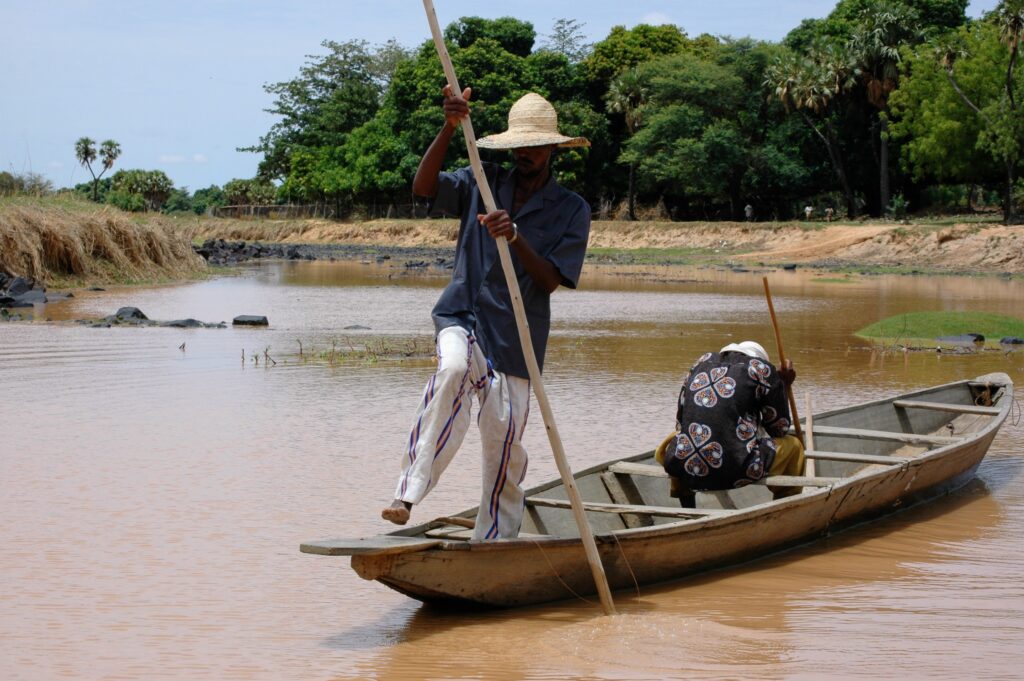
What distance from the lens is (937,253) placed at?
108 ft

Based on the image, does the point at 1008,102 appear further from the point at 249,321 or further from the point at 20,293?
the point at 20,293

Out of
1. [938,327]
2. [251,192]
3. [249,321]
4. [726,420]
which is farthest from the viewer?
[251,192]

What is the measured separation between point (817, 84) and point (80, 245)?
2806cm

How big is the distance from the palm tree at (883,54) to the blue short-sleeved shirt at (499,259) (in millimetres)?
38954

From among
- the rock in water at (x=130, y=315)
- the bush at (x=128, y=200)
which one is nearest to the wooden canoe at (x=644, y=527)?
the rock in water at (x=130, y=315)

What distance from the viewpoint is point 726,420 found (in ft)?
18.1

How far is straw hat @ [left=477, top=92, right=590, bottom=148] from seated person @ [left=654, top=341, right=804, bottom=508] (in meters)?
1.39

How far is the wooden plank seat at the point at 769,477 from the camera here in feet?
18.7

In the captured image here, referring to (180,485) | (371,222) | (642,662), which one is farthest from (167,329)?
(371,222)

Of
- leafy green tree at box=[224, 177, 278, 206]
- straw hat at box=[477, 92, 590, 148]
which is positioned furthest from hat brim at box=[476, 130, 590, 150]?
leafy green tree at box=[224, 177, 278, 206]

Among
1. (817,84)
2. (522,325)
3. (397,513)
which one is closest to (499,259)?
(522,325)

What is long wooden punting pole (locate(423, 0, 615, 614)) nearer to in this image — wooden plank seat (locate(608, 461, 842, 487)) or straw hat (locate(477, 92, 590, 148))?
straw hat (locate(477, 92, 590, 148))

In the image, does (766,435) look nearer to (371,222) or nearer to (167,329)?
(167,329)

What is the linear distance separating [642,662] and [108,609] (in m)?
2.22
